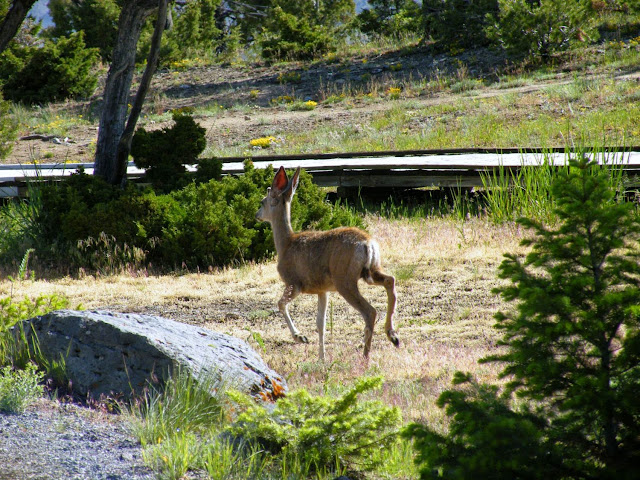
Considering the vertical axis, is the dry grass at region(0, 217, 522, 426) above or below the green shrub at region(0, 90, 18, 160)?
below

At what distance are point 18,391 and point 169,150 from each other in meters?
6.88

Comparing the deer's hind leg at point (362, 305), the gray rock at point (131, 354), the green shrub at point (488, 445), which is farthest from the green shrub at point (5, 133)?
Answer: the green shrub at point (488, 445)

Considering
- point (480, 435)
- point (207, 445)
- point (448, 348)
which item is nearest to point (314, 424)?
point (207, 445)

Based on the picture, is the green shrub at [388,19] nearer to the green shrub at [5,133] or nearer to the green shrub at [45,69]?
the green shrub at [45,69]

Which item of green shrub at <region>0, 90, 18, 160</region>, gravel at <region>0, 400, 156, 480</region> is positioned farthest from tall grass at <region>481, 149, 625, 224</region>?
green shrub at <region>0, 90, 18, 160</region>

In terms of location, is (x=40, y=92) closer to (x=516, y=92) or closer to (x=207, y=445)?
(x=516, y=92)

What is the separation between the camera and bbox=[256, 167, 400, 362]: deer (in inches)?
248

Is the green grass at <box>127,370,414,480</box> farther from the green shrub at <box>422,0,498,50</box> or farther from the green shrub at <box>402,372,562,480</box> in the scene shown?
the green shrub at <box>422,0,498,50</box>

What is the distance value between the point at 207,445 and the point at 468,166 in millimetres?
9095

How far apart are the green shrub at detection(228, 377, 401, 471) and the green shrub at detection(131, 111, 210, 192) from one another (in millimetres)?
7232

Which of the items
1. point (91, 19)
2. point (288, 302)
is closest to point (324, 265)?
point (288, 302)

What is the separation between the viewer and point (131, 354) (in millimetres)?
5191

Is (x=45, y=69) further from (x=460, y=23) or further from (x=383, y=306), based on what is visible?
(x=383, y=306)

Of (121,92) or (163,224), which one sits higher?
(121,92)
